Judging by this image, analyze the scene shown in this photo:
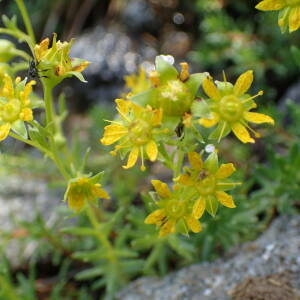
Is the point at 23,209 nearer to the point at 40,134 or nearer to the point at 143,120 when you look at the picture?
the point at 40,134

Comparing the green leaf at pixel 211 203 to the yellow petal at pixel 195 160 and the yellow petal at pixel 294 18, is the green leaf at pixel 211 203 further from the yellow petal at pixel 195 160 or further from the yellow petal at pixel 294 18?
the yellow petal at pixel 294 18

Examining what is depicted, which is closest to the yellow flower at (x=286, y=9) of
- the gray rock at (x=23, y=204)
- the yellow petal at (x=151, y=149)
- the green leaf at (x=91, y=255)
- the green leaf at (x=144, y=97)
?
the green leaf at (x=144, y=97)

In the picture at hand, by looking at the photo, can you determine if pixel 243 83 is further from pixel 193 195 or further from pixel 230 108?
pixel 193 195

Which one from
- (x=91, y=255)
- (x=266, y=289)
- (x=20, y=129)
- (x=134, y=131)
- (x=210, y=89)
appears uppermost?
(x=210, y=89)

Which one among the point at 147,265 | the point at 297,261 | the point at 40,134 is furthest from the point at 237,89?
the point at 147,265

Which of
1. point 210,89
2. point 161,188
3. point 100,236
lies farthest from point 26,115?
point 100,236
